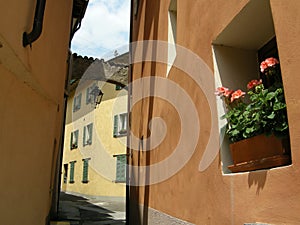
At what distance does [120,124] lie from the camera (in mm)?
18125

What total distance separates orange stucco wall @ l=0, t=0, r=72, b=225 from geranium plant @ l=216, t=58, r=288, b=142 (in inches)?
80.9

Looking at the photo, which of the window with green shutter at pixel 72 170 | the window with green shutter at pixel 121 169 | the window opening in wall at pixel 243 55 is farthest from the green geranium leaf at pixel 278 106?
the window with green shutter at pixel 72 170

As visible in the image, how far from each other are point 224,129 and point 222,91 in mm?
315

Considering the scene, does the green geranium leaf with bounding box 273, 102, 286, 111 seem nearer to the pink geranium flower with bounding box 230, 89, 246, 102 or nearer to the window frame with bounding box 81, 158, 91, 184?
the pink geranium flower with bounding box 230, 89, 246, 102

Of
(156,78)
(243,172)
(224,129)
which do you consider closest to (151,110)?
(156,78)

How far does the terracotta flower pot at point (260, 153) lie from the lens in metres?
1.68

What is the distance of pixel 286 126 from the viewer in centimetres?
164

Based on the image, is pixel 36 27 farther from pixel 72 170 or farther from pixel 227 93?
pixel 72 170

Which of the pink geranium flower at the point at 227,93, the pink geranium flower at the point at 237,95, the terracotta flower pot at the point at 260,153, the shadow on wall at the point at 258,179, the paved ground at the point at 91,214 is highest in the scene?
the pink geranium flower at the point at 227,93

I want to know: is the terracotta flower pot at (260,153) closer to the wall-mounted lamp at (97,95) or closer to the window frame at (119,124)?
the wall-mounted lamp at (97,95)

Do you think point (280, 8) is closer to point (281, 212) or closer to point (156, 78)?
point (281, 212)

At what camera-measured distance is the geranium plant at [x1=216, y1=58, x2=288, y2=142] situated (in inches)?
66.4

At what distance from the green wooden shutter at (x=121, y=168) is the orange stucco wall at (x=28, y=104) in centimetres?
1228

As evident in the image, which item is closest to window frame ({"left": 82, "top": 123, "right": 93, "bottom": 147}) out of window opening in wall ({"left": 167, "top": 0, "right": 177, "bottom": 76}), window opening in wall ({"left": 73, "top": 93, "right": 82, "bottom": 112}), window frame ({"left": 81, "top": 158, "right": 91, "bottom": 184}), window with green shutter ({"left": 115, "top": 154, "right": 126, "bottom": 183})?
window frame ({"left": 81, "top": 158, "right": 91, "bottom": 184})
